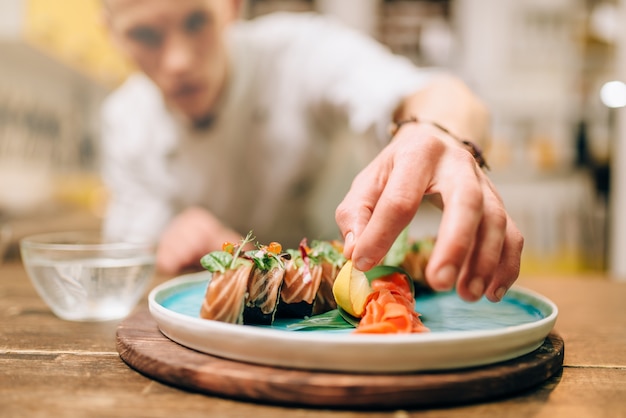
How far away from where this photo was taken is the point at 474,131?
1.02 meters

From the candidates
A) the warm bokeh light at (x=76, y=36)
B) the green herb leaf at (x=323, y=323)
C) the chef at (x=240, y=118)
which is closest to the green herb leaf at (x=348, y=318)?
the green herb leaf at (x=323, y=323)

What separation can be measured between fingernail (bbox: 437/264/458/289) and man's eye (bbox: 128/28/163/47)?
47.9 inches

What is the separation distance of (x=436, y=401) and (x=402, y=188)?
8.2 inches

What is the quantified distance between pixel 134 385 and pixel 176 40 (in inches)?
45.1

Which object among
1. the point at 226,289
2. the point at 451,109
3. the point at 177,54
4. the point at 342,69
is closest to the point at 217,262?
the point at 226,289

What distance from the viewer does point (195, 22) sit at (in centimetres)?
149

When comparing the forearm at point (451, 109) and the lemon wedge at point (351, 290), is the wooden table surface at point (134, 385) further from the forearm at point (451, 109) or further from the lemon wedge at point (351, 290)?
the forearm at point (451, 109)

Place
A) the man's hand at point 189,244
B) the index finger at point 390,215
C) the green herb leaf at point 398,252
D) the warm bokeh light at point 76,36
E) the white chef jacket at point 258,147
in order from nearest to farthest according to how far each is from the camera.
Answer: the index finger at point 390,215 → the green herb leaf at point 398,252 → the man's hand at point 189,244 → the white chef jacket at point 258,147 → the warm bokeh light at point 76,36

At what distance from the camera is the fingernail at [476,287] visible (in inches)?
20.1

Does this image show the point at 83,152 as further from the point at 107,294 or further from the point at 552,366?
the point at 552,366

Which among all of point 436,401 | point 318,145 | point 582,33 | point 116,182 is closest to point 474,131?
point 436,401

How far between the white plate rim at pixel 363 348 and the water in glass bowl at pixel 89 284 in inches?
11.8

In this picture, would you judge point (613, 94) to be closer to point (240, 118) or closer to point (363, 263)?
point (240, 118)

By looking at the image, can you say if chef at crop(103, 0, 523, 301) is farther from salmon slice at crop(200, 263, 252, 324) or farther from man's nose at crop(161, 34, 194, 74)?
salmon slice at crop(200, 263, 252, 324)
